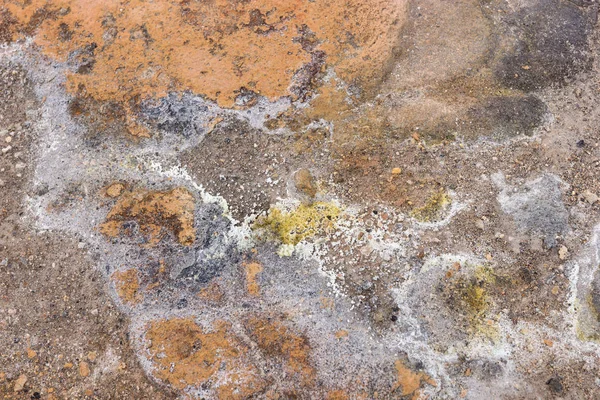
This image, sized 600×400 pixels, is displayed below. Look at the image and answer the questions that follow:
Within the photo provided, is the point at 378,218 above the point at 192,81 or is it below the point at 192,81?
below

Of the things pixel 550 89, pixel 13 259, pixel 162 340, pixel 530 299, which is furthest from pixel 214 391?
pixel 550 89

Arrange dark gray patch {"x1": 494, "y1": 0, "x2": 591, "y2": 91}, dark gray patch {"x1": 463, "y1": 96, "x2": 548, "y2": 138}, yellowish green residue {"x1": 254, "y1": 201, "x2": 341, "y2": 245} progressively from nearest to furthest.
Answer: yellowish green residue {"x1": 254, "y1": 201, "x2": 341, "y2": 245} < dark gray patch {"x1": 463, "y1": 96, "x2": 548, "y2": 138} < dark gray patch {"x1": 494, "y1": 0, "x2": 591, "y2": 91}

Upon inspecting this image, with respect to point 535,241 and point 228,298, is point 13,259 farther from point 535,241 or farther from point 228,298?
point 535,241

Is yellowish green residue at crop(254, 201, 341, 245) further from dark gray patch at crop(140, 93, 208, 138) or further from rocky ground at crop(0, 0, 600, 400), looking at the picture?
dark gray patch at crop(140, 93, 208, 138)

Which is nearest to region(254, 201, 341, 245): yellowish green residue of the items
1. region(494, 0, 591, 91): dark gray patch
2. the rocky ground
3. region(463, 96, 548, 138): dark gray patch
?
the rocky ground

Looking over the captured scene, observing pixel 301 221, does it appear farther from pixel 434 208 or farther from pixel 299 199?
A: pixel 434 208

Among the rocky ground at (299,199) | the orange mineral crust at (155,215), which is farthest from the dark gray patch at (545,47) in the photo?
the orange mineral crust at (155,215)

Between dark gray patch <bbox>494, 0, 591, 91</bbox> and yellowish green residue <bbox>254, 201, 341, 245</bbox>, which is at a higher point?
dark gray patch <bbox>494, 0, 591, 91</bbox>
